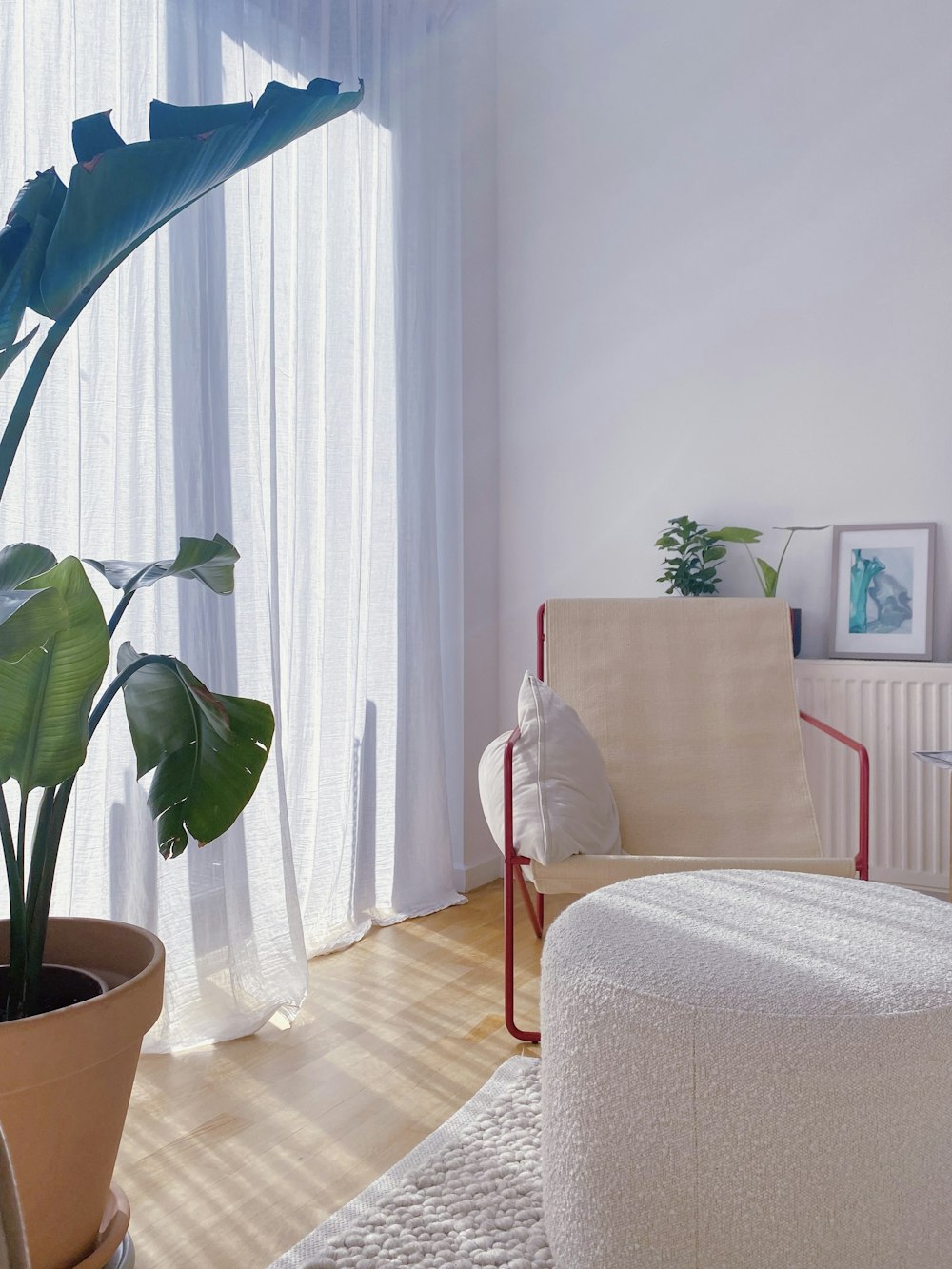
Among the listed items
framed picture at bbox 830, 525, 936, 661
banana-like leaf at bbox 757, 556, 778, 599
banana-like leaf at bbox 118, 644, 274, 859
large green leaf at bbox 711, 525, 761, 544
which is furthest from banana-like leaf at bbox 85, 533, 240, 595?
framed picture at bbox 830, 525, 936, 661

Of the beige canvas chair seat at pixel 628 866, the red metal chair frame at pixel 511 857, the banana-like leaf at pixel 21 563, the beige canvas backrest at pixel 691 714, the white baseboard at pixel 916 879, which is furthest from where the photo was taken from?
the white baseboard at pixel 916 879

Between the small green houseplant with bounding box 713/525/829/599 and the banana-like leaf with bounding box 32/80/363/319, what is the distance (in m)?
1.66

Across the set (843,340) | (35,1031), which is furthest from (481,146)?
(35,1031)

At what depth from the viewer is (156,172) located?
1085 millimetres

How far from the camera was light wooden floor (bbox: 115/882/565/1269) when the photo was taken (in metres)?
1.34

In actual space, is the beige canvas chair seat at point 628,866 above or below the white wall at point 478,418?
below

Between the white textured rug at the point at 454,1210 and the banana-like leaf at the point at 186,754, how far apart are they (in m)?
0.56

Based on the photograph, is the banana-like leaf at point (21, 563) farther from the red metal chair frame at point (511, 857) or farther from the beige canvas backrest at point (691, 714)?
the beige canvas backrest at point (691, 714)

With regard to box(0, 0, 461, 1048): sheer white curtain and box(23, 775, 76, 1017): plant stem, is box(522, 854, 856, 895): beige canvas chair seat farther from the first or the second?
box(23, 775, 76, 1017): plant stem

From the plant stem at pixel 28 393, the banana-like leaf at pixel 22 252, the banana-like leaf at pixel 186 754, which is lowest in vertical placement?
the banana-like leaf at pixel 186 754

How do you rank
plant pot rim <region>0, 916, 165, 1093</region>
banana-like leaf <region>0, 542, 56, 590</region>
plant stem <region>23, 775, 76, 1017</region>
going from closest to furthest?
1. plant pot rim <region>0, 916, 165, 1093</region>
2. plant stem <region>23, 775, 76, 1017</region>
3. banana-like leaf <region>0, 542, 56, 590</region>

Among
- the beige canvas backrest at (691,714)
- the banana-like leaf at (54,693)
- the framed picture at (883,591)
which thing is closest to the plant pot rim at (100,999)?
the banana-like leaf at (54,693)

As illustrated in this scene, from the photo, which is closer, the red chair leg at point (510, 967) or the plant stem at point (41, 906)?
the plant stem at point (41, 906)

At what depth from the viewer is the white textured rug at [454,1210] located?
48.0 inches
